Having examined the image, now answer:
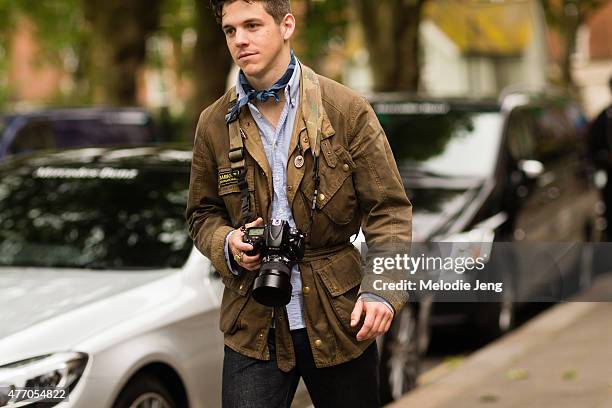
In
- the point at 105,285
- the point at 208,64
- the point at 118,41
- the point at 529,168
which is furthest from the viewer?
the point at 118,41


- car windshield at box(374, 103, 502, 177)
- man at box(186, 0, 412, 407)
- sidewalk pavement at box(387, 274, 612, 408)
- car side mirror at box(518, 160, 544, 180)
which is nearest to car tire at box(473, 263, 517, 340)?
sidewalk pavement at box(387, 274, 612, 408)

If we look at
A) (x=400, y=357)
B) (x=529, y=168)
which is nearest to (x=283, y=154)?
(x=400, y=357)

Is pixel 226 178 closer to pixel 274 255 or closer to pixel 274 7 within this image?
pixel 274 255

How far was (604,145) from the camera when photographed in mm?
9750

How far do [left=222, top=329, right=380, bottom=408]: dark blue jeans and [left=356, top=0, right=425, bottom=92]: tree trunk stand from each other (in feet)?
43.3

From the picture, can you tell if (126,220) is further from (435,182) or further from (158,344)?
(435,182)

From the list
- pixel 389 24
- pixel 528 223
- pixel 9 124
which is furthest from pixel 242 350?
pixel 389 24

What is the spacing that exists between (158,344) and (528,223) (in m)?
4.76

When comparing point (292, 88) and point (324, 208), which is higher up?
point (292, 88)

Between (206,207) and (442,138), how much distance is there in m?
5.55

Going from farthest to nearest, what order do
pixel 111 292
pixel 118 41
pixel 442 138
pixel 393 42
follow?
pixel 118 41, pixel 393 42, pixel 442 138, pixel 111 292

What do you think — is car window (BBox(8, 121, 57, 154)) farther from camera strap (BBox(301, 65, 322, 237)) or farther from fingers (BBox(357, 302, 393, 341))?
fingers (BBox(357, 302, 393, 341))

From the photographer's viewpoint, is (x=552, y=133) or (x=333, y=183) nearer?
(x=333, y=183)

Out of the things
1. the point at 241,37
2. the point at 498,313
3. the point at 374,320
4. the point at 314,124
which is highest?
the point at 241,37
